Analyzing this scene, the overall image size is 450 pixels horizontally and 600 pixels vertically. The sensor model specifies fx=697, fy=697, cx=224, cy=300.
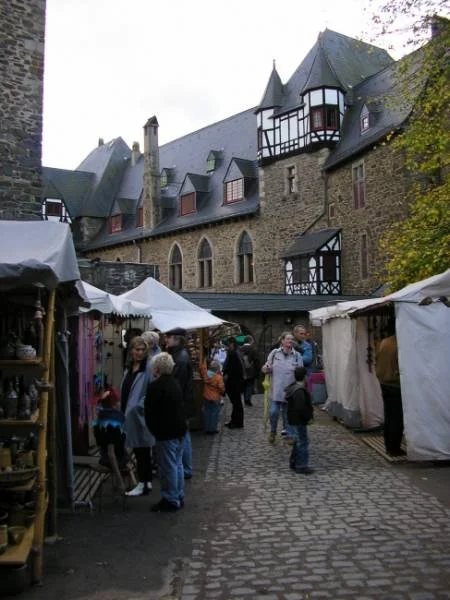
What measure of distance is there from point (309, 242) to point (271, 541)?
24.7 metres

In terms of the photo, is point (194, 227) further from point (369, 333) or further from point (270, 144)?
point (369, 333)

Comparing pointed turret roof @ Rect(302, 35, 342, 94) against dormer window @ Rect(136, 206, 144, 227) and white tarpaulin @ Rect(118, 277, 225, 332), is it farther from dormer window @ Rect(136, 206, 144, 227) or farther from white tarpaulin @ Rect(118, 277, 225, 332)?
white tarpaulin @ Rect(118, 277, 225, 332)

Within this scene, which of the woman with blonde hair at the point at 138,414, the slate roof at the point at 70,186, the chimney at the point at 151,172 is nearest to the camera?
the woman with blonde hair at the point at 138,414

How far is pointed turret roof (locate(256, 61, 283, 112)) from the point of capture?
3288 cm

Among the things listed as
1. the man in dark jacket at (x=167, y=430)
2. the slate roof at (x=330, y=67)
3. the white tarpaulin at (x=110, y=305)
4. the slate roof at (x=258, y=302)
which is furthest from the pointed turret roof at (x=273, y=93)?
the man in dark jacket at (x=167, y=430)

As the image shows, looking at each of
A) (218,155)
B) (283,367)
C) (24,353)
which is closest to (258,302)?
(283,367)

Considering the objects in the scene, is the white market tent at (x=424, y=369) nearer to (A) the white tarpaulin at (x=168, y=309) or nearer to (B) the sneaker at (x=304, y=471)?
(B) the sneaker at (x=304, y=471)

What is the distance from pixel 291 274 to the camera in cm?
3077

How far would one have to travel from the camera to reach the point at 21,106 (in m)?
14.0

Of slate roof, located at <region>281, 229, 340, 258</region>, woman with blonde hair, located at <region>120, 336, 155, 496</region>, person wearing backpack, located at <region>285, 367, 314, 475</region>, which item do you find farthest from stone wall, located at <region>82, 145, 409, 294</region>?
woman with blonde hair, located at <region>120, 336, 155, 496</region>

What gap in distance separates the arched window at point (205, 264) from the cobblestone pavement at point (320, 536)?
28239mm

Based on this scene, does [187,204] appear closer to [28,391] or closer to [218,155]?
[218,155]

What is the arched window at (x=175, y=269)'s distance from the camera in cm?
3919

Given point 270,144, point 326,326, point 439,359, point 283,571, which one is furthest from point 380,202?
point 283,571
